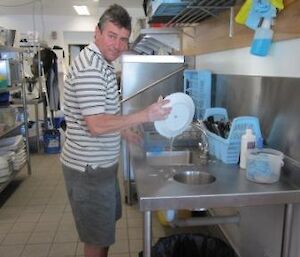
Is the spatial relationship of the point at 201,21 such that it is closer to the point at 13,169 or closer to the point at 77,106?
the point at 77,106

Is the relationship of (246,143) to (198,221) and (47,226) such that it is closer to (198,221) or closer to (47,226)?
(198,221)

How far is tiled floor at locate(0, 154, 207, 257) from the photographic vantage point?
2293mm

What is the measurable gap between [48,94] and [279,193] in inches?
193

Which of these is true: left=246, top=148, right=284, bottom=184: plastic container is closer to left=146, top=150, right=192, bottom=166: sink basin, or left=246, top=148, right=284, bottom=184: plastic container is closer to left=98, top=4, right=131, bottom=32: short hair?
left=146, top=150, right=192, bottom=166: sink basin

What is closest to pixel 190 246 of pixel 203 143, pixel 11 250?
pixel 203 143

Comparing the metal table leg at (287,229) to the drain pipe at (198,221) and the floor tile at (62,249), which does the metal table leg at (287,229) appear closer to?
Answer: the drain pipe at (198,221)

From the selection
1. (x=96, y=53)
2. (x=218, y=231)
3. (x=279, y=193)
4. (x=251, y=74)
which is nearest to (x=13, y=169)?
(x=218, y=231)

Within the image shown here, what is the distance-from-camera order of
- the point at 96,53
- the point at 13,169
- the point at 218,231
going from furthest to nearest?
the point at 13,169
the point at 218,231
the point at 96,53

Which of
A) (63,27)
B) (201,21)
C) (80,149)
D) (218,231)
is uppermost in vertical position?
(63,27)

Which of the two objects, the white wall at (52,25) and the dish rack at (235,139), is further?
the white wall at (52,25)

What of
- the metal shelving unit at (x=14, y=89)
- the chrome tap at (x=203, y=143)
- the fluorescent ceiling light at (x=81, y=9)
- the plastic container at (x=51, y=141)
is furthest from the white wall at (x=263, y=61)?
the fluorescent ceiling light at (x=81, y=9)

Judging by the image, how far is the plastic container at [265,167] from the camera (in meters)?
1.33

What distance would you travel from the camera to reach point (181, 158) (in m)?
1.91

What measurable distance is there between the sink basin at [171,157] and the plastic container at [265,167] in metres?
0.53
